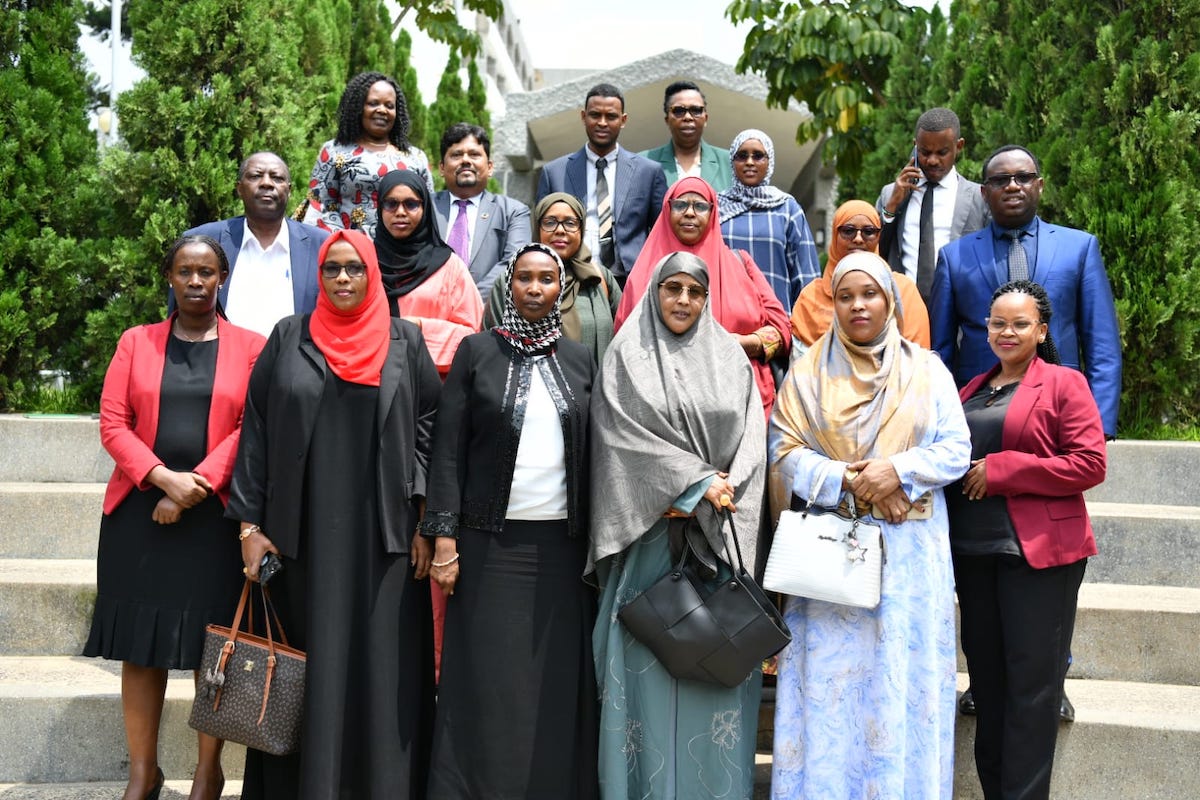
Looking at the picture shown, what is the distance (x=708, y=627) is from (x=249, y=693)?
5.01 ft

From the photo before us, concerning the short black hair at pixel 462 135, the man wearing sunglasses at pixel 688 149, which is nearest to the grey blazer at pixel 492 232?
the short black hair at pixel 462 135

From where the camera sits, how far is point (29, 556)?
5387 millimetres

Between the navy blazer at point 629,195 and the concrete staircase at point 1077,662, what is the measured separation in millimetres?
2332

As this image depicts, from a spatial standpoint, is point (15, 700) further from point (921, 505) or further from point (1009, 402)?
point (1009, 402)

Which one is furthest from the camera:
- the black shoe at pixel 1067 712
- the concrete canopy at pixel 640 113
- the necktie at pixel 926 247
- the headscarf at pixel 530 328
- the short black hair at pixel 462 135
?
the concrete canopy at pixel 640 113

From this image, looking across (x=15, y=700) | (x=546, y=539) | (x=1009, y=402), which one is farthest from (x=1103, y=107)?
(x=15, y=700)

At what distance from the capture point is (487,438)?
149 inches

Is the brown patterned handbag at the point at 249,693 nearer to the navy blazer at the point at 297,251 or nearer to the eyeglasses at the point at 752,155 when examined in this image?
the navy blazer at the point at 297,251

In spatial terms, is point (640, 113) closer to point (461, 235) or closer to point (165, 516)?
point (461, 235)

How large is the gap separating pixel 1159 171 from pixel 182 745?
19.0 ft

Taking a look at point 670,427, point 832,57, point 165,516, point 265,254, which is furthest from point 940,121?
point 832,57

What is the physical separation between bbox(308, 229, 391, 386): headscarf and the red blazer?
1.20 feet

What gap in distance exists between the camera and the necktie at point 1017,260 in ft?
14.5

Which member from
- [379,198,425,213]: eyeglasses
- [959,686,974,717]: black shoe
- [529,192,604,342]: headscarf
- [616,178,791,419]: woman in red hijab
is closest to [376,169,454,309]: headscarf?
[379,198,425,213]: eyeglasses
